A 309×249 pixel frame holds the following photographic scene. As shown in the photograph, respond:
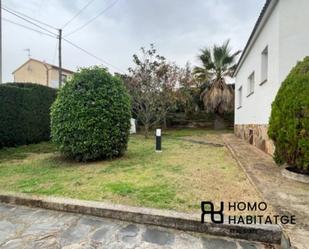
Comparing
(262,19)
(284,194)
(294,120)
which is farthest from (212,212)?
(262,19)

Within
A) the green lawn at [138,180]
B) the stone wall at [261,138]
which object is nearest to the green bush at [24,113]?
the green lawn at [138,180]

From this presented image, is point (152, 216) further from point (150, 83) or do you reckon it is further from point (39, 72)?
point (39, 72)

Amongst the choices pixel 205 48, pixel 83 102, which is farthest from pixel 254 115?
pixel 205 48

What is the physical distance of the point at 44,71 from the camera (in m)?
27.1

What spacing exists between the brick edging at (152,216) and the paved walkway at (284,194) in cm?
20

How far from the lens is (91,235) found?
246 centimetres

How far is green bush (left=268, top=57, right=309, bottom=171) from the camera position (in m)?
3.81

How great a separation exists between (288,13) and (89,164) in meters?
5.41

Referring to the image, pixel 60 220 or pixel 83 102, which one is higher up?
pixel 83 102

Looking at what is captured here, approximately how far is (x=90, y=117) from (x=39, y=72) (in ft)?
82.4

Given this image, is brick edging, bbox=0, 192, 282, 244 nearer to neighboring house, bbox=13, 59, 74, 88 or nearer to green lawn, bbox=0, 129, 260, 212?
green lawn, bbox=0, 129, 260, 212

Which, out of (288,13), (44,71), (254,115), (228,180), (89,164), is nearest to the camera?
(228,180)

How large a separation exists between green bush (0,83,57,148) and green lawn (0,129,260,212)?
2011mm

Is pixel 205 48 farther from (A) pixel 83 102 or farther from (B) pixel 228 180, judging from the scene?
(B) pixel 228 180
